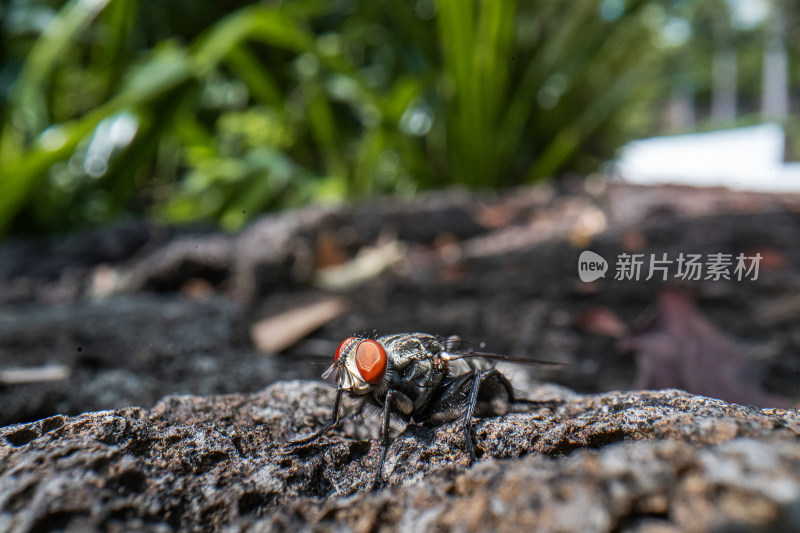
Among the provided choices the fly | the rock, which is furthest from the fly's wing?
the rock

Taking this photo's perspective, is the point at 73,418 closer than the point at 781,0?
Yes

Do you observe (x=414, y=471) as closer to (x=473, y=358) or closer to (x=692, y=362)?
(x=473, y=358)

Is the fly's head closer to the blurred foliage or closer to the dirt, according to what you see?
the dirt

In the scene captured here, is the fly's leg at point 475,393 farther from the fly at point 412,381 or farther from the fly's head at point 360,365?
the fly's head at point 360,365

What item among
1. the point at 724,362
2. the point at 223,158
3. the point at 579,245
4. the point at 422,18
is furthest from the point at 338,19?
Result: the point at 724,362

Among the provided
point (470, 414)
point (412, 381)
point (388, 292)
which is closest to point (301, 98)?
point (388, 292)

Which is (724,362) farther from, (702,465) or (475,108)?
(475,108)
